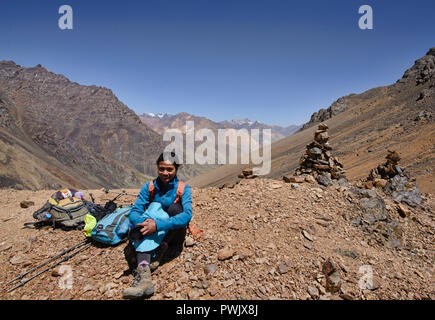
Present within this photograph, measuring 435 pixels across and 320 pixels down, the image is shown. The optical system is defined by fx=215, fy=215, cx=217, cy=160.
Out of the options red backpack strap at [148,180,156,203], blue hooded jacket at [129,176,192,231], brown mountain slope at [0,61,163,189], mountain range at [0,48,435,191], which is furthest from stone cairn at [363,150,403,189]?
brown mountain slope at [0,61,163,189]

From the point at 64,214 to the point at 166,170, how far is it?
3443 mm

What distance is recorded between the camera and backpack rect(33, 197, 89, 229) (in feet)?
16.8

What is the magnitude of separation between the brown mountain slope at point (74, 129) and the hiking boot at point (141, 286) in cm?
4285

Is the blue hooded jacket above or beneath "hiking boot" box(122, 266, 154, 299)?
above

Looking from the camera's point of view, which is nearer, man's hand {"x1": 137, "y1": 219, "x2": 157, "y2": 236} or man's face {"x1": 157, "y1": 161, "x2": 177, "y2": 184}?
man's hand {"x1": 137, "y1": 219, "x2": 157, "y2": 236}

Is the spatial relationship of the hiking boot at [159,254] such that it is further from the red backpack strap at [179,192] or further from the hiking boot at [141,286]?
the red backpack strap at [179,192]

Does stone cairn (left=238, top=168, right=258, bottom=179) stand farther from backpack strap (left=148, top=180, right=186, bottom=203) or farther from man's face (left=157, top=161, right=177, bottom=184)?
man's face (left=157, top=161, right=177, bottom=184)

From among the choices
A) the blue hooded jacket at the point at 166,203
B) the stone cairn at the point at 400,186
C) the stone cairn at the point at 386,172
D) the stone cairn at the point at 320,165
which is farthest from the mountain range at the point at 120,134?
the blue hooded jacket at the point at 166,203

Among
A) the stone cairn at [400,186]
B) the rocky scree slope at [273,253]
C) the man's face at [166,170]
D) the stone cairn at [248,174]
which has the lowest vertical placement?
the rocky scree slope at [273,253]

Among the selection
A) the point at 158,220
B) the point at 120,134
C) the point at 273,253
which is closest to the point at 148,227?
the point at 158,220

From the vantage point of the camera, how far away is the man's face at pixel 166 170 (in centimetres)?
355

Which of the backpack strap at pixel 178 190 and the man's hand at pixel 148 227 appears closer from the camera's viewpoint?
the man's hand at pixel 148 227
